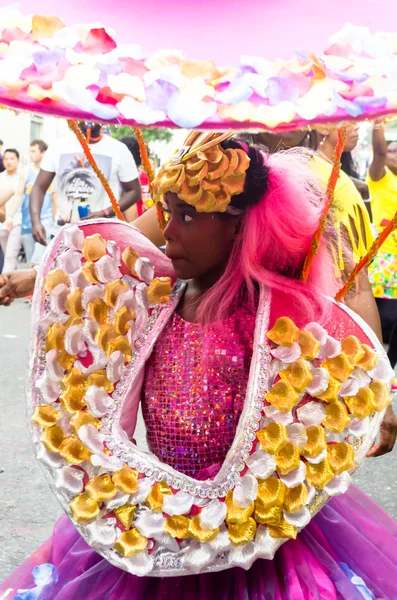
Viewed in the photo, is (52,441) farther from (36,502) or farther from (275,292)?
(36,502)

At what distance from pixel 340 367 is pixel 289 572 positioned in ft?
1.51

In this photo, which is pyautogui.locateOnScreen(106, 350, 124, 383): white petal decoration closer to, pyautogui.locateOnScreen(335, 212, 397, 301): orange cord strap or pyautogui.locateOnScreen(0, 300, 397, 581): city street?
pyautogui.locateOnScreen(335, 212, 397, 301): orange cord strap

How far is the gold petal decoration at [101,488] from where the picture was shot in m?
1.88

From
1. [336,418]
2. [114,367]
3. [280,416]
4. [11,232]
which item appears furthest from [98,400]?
[11,232]

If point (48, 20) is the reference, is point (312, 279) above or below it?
below

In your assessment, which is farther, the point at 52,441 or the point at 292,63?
the point at 52,441

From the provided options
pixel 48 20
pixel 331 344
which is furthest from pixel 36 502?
pixel 48 20

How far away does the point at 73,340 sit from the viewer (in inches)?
80.0

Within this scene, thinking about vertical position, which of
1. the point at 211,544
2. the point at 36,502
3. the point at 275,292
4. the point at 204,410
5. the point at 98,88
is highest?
the point at 98,88

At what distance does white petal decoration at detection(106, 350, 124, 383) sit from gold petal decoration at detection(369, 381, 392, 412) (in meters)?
0.54

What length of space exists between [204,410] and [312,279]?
367 mm

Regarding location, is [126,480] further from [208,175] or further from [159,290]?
[208,175]

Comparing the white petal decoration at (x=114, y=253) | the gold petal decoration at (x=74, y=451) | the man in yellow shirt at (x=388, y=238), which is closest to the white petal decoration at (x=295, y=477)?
the gold petal decoration at (x=74, y=451)

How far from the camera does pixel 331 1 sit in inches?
62.4
